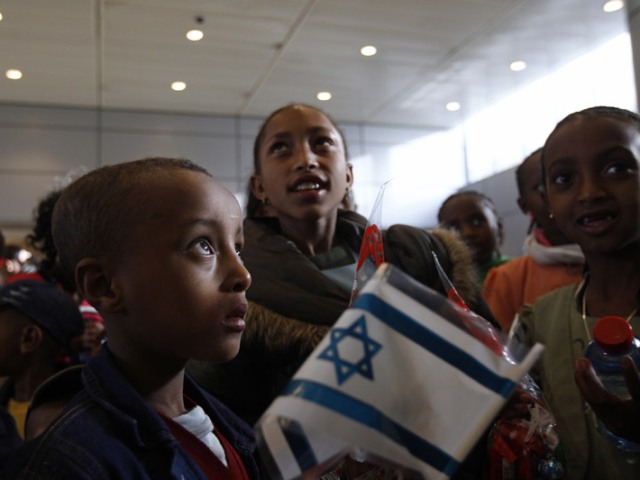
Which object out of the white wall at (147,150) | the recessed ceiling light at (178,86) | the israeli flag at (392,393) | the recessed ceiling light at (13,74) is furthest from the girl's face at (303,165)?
the recessed ceiling light at (13,74)

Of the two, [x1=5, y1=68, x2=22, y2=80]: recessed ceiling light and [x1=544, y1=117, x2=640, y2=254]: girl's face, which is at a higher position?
[x1=5, y1=68, x2=22, y2=80]: recessed ceiling light

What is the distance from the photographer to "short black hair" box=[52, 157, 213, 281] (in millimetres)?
969

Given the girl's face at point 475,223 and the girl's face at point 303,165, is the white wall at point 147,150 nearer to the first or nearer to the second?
the girl's face at point 475,223

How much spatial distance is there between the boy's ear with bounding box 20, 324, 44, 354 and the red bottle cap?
155cm

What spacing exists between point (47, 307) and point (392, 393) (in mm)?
1623

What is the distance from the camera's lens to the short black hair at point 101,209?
0.97m

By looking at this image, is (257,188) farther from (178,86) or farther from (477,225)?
(178,86)

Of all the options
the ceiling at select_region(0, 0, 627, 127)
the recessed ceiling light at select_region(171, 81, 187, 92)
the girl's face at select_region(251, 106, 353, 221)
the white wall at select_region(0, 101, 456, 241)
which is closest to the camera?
the girl's face at select_region(251, 106, 353, 221)

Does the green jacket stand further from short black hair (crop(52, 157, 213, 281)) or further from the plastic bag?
short black hair (crop(52, 157, 213, 281))

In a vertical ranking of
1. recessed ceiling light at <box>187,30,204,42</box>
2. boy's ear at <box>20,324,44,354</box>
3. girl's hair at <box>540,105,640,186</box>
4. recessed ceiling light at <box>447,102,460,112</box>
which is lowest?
boy's ear at <box>20,324,44,354</box>

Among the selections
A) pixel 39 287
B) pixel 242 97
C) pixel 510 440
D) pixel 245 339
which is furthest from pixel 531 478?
pixel 242 97

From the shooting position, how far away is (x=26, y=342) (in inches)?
72.6

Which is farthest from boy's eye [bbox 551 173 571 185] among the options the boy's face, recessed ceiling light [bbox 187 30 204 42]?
recessed ceiling light [bbox 187 30 204 42]

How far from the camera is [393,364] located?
0.57 meters
